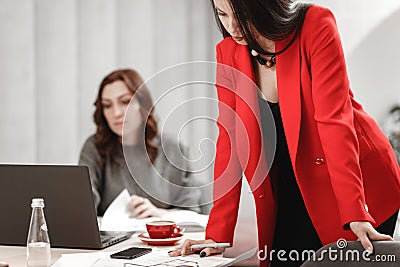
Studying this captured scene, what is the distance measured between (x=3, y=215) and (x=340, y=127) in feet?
3.11

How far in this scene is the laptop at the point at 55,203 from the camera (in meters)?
1.78

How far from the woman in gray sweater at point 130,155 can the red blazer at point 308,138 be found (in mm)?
919

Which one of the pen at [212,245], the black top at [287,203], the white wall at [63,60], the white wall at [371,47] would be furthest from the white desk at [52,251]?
the white wall at [371,47]

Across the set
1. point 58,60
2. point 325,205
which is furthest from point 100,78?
point 325,205

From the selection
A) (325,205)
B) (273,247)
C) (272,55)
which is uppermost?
(272,55)

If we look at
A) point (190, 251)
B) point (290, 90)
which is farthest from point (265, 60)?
point (190, 251)

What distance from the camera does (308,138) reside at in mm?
1766

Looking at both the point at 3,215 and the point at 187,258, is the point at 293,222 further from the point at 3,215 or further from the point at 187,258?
the point at 3,215

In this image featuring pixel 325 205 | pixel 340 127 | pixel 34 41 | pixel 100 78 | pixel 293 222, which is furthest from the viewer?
pixel 100 78

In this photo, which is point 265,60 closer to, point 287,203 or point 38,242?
point 287,203

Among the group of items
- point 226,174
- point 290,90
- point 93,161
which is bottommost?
point 93,161

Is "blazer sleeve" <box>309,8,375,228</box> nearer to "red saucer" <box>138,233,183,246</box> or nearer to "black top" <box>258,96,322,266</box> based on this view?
"black top" <box>258,96,322,266</box>

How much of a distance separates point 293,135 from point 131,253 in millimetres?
504

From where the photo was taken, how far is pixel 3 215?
188cm
